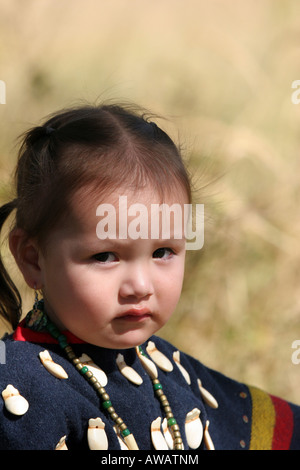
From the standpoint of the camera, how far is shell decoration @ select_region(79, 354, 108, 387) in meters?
1.44

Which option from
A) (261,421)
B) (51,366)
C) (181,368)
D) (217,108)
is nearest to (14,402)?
(51,366)

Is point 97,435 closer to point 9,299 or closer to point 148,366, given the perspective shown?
point 148,366

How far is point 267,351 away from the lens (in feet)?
8.49

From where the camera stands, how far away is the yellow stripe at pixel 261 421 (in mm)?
1787

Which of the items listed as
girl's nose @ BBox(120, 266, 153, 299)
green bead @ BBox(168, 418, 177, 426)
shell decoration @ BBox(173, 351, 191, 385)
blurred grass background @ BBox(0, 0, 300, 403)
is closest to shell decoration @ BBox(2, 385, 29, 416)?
girl's nose @ BBox(120, 266, 153, 299)

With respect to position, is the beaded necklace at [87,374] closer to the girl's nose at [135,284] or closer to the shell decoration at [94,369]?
the shell decoration at [94,369]

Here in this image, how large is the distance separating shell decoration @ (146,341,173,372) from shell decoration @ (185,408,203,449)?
0.35 feet

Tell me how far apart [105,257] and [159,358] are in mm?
380

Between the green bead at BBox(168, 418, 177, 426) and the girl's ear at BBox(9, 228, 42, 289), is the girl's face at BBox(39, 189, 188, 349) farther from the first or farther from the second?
the green bead at BBox(168, 418, 177, 426)

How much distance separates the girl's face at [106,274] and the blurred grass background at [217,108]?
3.14 ft

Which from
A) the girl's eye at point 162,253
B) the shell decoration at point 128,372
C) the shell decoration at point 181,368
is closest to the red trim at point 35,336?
the shell decoration at point 128,372

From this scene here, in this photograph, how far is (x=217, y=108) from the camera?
297 cm
